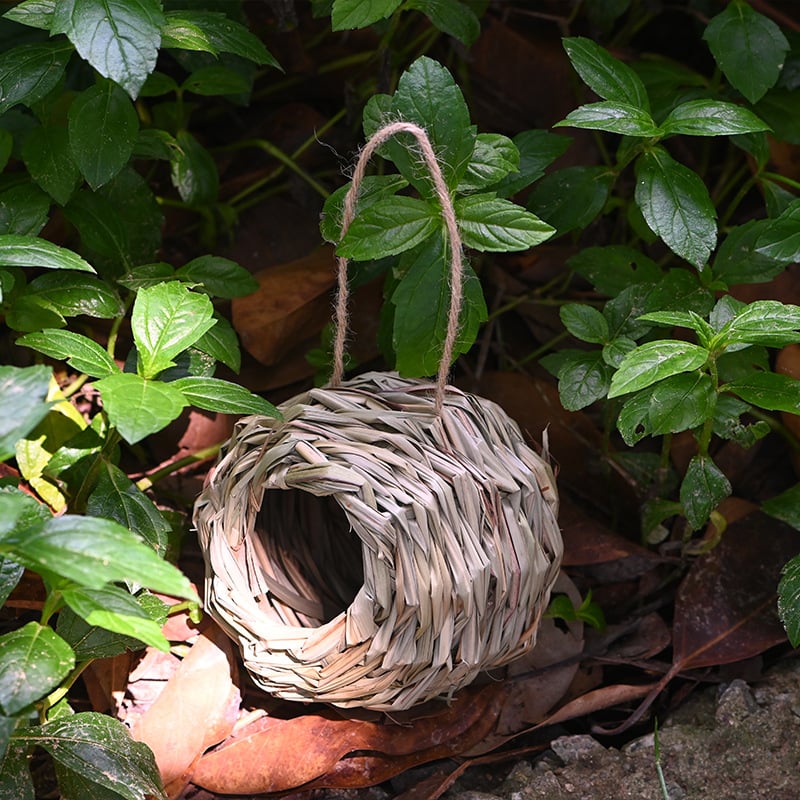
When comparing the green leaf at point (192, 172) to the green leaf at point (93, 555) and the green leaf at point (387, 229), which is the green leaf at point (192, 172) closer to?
the green leaf at point (387, 229)

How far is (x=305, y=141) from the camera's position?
1946mm

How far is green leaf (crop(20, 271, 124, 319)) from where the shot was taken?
1.45m

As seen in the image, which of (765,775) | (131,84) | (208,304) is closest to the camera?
(131,84)

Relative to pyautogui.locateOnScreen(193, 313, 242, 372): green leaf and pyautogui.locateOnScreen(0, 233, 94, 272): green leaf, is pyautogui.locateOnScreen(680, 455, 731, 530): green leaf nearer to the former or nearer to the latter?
pyautogui.locateOnScreen(193, 313, 242, 372): green leaf

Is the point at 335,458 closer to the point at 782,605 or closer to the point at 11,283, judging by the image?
the point at 11,283

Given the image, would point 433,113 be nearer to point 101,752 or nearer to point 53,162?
point 53,162

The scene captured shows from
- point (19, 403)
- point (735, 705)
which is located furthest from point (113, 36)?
point (735, 705)

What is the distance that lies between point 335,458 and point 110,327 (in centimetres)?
67

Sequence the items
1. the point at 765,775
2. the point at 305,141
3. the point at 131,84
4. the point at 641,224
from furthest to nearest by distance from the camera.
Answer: the point at 305,141 < the point at 641,224 < the point at 765,775 < the point at 131,84

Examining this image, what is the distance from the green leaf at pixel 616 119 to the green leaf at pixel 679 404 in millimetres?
333

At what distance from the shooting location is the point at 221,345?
1.47 meters

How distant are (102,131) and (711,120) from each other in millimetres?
828

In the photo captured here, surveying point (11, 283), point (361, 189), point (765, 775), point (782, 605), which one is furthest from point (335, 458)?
point (765, 775)

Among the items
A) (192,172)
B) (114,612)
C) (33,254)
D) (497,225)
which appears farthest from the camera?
(192,172)
